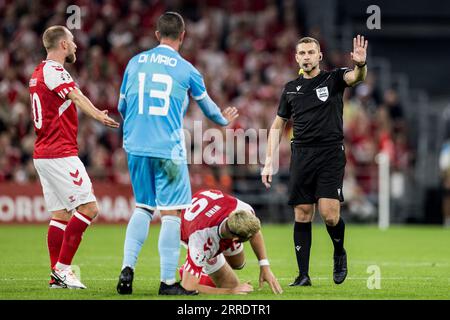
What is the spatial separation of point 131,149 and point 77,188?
1153 mm

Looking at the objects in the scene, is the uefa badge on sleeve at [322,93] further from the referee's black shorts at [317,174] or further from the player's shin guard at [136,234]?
the player's shin guard at [136,234]

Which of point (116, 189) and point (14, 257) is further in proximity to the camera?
point (116, 189)

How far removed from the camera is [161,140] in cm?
885

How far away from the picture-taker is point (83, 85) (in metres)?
22.2

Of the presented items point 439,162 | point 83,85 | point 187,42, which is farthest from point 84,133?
point 439,162

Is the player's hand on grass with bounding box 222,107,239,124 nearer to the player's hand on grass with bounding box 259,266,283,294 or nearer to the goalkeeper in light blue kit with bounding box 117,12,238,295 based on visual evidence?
the goalkeeper in light blue kit with bounding box 117,12,238,295

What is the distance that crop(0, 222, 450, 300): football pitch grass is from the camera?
906 cm

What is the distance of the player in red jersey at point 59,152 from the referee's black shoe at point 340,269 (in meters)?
2.49

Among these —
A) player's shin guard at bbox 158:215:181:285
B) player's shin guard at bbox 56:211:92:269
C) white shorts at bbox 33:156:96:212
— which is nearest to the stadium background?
white shorts at bbox 33:156:96:212

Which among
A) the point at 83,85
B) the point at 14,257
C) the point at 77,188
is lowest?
the point at 14,257

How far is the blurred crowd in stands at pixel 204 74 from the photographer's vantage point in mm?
21453

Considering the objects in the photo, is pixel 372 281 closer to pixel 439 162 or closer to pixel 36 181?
pixel 36 181

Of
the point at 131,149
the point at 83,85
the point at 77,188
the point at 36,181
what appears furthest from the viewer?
the point at 83,85

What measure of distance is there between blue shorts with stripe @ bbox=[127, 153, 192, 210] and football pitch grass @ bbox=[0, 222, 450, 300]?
→ 83cm
